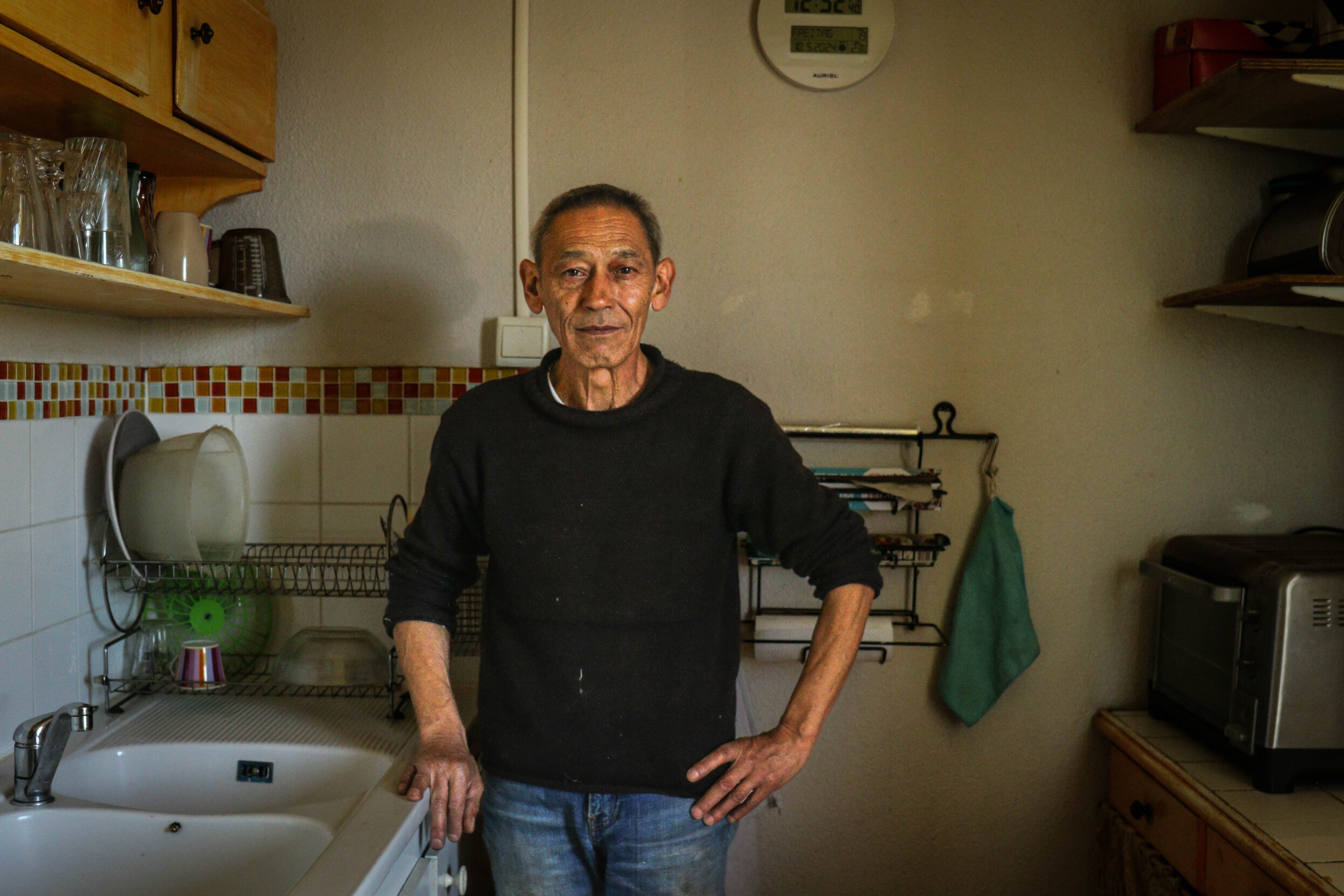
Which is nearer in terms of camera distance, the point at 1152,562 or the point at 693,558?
the point at 693,558

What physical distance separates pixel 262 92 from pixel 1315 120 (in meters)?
1.86

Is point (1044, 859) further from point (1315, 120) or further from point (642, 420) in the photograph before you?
point (1315, 120)

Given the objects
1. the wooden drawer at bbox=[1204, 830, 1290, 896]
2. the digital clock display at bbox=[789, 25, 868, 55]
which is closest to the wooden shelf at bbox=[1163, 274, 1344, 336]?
the digital clock display at bbox=[789, 25, 868, 55]

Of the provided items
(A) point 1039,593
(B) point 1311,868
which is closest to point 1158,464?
(A) point 1039,593

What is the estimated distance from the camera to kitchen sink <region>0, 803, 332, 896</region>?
1.26 m

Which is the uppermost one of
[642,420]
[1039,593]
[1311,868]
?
[642,420]

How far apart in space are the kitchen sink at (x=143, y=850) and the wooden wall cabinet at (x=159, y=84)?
36.9 inches

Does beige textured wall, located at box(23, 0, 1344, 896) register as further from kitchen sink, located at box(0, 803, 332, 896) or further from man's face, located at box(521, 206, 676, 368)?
kitchen sink, located at box(0, 803, 332, 896)

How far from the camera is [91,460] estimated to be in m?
1.64

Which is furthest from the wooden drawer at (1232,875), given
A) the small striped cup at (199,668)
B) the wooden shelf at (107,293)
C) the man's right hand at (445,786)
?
the wooden shelf at (107,293)

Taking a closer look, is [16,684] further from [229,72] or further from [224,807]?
[229,72]

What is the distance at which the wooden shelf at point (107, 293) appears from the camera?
110cm

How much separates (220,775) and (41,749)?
0.28 metres

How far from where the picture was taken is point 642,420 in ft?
4.22
